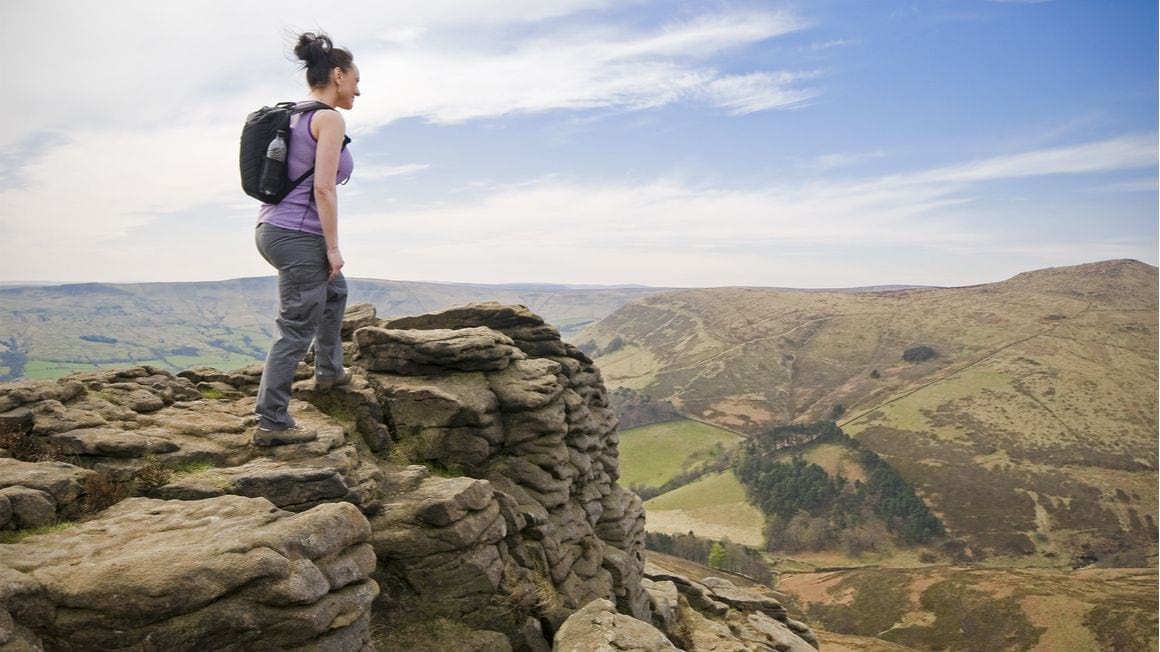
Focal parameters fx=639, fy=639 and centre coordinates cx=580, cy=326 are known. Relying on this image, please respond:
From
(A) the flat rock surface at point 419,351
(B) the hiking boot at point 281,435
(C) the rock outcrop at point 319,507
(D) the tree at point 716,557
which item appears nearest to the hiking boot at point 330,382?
(C) the rock outcrop at point 319,507

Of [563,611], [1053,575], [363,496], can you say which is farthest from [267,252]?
[1053,575]

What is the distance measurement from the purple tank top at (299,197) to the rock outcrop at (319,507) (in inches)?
209

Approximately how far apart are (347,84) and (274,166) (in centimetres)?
230

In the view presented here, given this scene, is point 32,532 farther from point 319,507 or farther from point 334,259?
point 334,259

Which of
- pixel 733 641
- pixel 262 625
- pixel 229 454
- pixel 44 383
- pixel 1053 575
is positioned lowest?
pixel 1053 575

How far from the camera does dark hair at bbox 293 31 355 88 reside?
12734 mm

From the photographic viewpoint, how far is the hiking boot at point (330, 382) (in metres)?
17.9

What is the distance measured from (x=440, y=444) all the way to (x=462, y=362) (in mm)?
3673

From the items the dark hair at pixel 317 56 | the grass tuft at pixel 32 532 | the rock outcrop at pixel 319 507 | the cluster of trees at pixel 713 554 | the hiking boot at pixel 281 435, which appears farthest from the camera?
the cluster of trees at pixel 713 554

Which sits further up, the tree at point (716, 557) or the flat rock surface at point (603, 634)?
the flat rock surface at point (603, 634)

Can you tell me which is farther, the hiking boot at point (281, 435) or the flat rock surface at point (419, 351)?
the flat rock surface at point (419, 351)

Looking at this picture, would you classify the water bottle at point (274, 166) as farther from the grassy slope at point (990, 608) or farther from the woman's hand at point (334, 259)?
the grassy slope at point (990, 608)

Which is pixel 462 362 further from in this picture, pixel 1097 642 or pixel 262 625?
pixel 1097 642

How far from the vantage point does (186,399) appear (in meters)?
17.7
